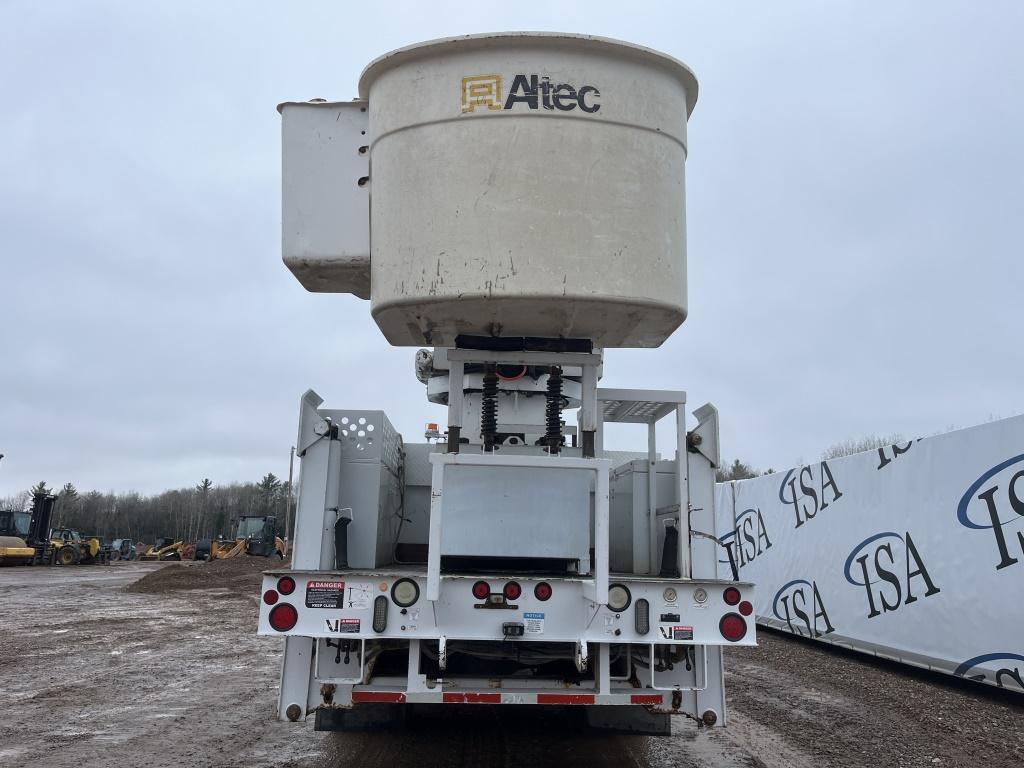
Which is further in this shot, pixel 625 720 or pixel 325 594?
pixel 625 720

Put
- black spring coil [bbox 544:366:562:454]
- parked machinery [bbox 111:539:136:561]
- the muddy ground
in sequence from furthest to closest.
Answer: parked machinery [bbox 111:539:136:561] → the muddy ground → black spring coil [bbox 544:366:562:454]

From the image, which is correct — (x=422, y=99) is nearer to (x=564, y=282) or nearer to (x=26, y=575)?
(x=564, y=282)

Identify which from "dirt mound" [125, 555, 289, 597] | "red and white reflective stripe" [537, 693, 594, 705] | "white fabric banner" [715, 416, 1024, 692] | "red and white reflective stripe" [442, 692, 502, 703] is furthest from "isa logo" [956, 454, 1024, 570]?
"dirt mound" [125, 555, 289, 597]

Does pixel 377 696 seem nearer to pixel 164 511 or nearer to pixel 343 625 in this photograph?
pixel 343 625

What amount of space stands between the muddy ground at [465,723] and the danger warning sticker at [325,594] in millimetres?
1864

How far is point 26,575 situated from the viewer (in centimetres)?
2905

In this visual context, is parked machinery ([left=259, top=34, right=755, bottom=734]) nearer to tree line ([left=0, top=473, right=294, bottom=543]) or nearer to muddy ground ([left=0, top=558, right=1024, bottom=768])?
muddy ground ([left=0, top=558, right=1024, bottom=768])

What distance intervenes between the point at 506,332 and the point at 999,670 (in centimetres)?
597

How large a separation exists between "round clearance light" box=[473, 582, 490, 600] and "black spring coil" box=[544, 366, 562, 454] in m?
0.99

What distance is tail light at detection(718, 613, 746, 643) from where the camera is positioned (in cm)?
429

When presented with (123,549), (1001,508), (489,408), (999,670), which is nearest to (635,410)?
(489,408)

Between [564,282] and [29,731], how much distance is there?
19.0ft

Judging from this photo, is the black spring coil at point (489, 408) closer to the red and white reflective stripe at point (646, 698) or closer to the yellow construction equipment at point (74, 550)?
the red and white reflective stripe at point (646, 698)

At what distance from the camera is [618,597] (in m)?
4.19
